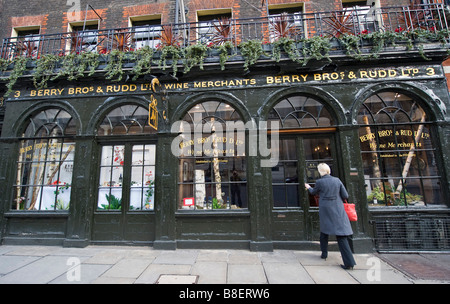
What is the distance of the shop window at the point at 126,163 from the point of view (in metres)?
5.48

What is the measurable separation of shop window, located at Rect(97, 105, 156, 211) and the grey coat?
3.98 m

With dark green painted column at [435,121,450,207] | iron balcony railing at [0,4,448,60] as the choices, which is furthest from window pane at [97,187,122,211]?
dark green painted column at [435,121,450,207]

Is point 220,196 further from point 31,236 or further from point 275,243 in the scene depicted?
point 31,236

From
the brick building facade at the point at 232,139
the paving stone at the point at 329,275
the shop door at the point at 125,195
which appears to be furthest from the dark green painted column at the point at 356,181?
the shop door at the point at 125,195

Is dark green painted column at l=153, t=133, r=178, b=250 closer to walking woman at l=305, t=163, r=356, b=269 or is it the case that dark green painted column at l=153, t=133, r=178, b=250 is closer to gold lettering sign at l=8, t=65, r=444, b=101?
gold lettering sign at l=8, t=65, r=444, b=101

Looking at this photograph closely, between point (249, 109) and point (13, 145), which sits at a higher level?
point (249, 109)

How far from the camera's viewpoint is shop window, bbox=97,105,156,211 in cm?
548

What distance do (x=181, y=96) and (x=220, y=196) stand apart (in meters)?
2.76

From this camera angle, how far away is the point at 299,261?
4.17m

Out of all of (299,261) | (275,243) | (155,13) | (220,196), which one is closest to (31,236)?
(220,196)

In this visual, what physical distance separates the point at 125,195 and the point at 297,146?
4.55m

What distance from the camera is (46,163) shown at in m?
5.79

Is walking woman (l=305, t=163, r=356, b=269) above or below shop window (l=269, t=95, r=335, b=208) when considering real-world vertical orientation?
below

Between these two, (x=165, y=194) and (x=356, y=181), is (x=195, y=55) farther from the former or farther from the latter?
(x=356, y=181)
